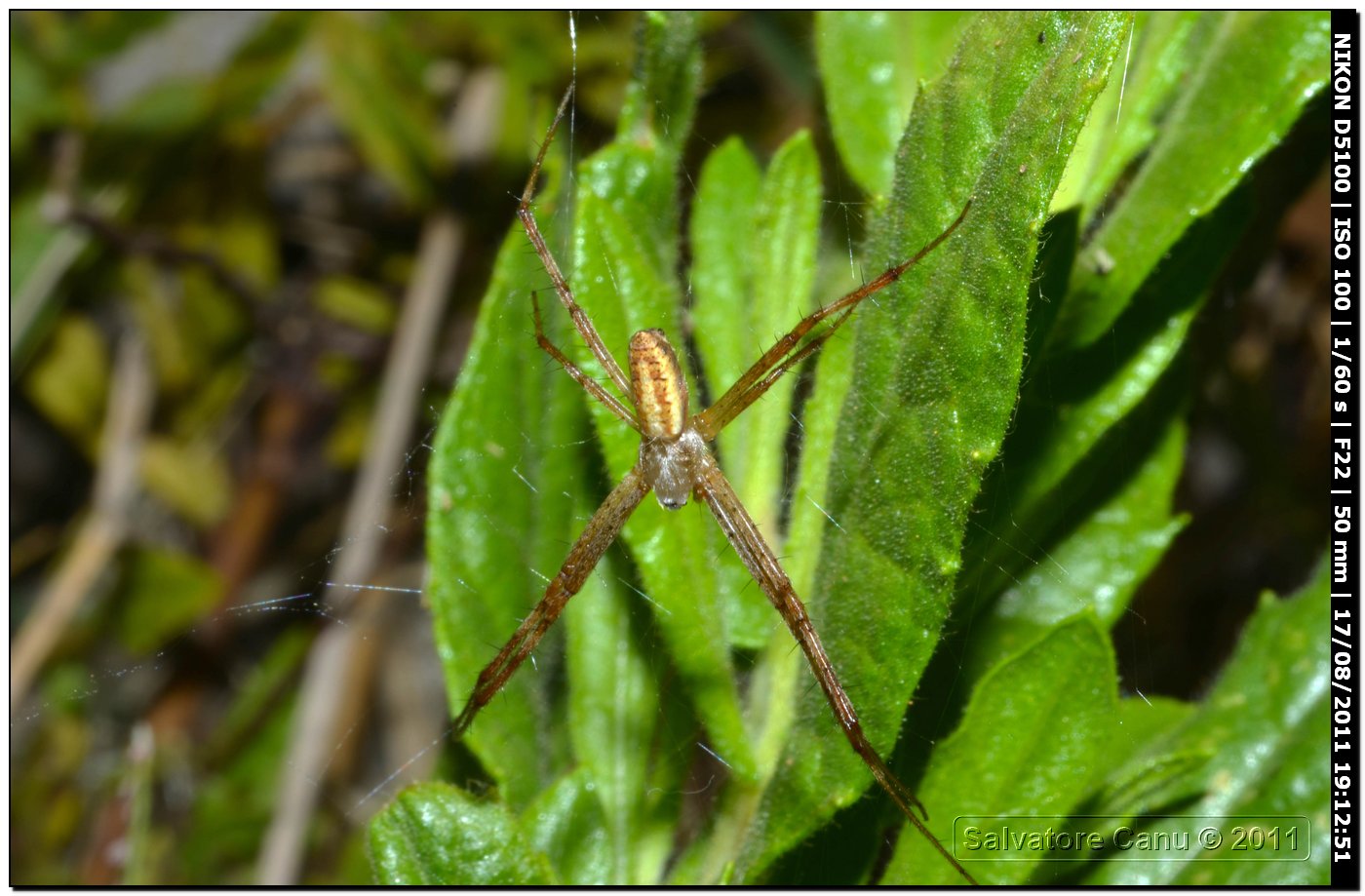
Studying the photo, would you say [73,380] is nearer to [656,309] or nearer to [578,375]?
[578,375]

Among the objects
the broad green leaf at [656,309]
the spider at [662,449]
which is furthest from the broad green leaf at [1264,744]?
the broad green leaf at [656,309]

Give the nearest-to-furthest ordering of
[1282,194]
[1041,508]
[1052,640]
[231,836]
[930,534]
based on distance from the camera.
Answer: [930,534] → [1052,640] → [1041,508] → [1282,194] → [231,836]

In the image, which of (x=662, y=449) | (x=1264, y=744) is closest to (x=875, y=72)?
(x=662, y=449)

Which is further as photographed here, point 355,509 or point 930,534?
point 355,509

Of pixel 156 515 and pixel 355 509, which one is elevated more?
pixel 156 515

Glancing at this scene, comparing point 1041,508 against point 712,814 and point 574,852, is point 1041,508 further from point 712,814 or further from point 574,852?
point 574,852

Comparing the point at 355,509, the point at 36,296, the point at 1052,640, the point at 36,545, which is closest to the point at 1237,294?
the point at 1052,640

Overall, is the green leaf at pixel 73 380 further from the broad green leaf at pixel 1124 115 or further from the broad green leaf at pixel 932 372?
the broad green leaf at pixel 1124 115

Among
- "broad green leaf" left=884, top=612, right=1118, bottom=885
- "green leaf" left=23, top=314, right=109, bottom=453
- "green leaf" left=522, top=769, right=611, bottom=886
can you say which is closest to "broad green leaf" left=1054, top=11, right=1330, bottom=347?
"broad green leaf" left=884, top=612, right=1118, bottom=885
